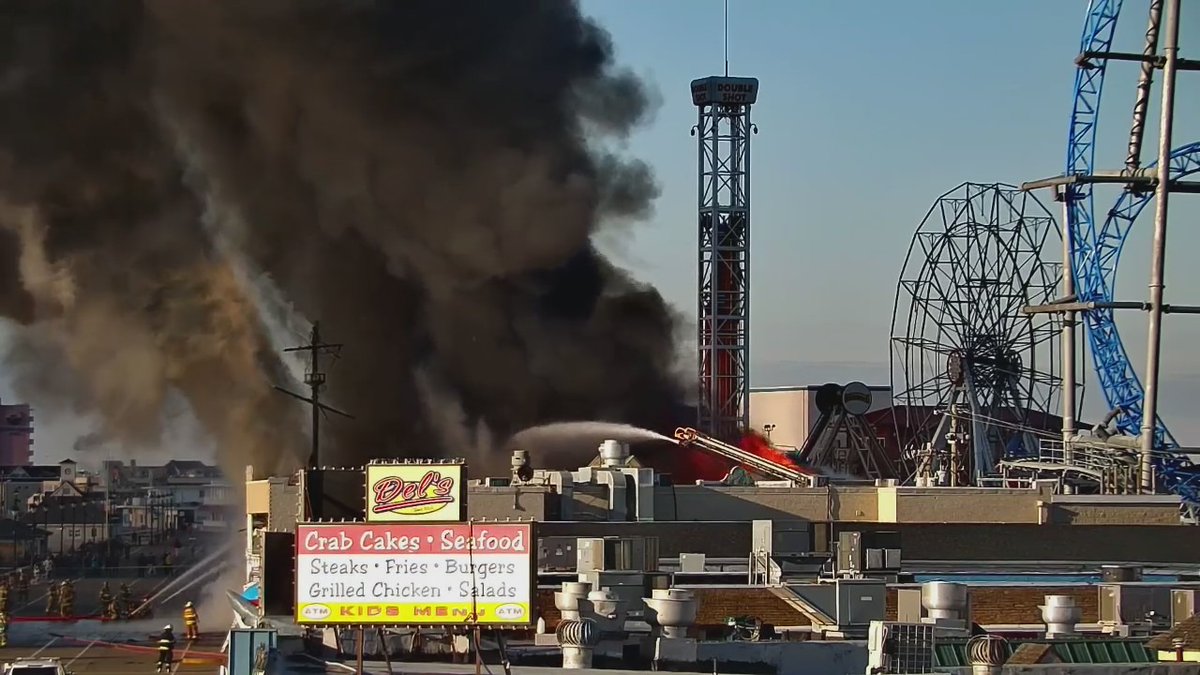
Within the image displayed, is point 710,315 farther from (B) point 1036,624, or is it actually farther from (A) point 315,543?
(A) point 315,543

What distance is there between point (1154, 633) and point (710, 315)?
64.7m

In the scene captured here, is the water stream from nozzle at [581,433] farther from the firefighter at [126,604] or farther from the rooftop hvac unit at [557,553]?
the rooftop hvac unit at [557,553]

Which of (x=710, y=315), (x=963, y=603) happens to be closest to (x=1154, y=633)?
(x=963, y=603)

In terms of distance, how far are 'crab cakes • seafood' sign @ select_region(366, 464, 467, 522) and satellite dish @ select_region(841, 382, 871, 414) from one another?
58363 millimetres

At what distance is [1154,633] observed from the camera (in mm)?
37625

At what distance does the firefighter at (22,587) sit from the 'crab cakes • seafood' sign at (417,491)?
45256mm

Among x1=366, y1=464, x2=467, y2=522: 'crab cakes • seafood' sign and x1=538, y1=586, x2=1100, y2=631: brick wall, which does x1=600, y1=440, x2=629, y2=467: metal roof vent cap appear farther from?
x1=366, y1=464, x2=467, y2=522: 'crab cakes • seafood' sign

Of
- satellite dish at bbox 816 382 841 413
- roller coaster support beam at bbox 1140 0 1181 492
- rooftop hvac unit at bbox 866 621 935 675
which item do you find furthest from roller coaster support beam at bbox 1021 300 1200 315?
rooftop hvac unit at bbox 866 621 935 675

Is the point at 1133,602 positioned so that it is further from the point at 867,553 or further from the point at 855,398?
the point at 855,398

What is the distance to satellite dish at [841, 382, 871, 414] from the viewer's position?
88.1 metres

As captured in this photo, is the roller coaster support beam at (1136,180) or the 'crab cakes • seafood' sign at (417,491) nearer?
the 'crab cakes • seafood' sign at (417,491)

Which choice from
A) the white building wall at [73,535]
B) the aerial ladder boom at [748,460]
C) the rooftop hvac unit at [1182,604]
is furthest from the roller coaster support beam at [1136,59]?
the white building wall at [73,535]

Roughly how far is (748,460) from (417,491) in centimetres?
4863

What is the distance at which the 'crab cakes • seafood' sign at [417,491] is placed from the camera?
3056 centimetres
